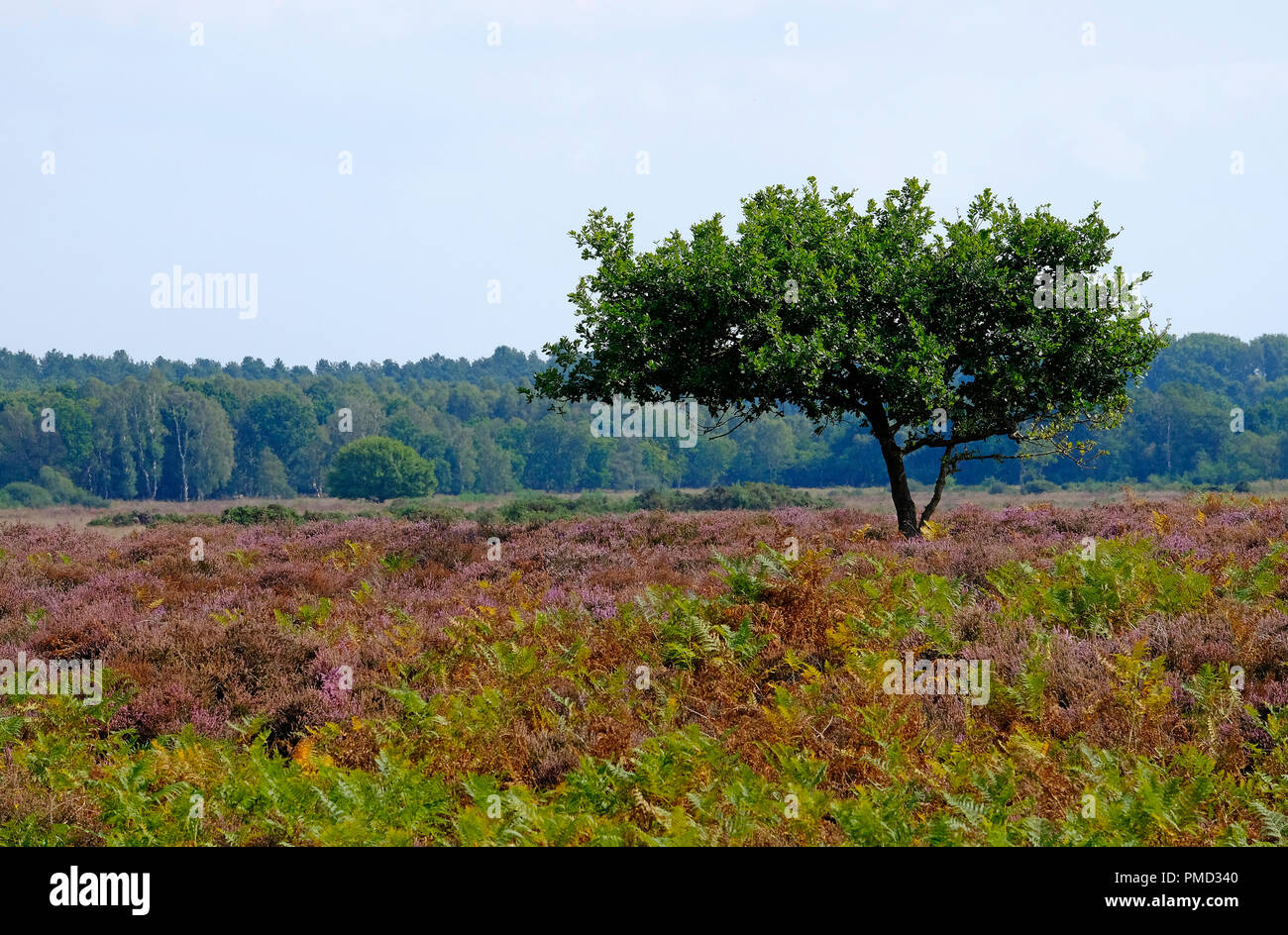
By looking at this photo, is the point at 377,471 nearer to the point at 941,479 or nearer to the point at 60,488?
the point at 60,488

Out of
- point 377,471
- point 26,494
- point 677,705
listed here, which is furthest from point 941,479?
point 26,494

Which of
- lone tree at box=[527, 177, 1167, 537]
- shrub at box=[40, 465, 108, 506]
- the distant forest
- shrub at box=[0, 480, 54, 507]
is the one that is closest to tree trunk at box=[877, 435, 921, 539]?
lone tree at box=[527, 177, 1167, 537]

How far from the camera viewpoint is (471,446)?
13288 centimetres

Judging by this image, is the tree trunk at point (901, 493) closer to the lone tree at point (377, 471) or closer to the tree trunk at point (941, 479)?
the tree trunk at point (941, 479)

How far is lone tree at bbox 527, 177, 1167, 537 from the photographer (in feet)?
57.6

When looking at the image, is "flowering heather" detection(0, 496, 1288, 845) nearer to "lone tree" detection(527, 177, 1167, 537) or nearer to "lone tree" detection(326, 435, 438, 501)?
"lone tree" detection(527, 177, 1167, 537)

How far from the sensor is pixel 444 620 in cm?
1164

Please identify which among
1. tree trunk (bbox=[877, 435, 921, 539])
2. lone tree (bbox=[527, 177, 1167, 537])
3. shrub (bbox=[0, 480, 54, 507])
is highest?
lone tree (bbox=[527, 177, 1167, 537])

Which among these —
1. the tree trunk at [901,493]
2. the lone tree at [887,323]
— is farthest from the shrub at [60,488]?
the tree trunk at [901,493]

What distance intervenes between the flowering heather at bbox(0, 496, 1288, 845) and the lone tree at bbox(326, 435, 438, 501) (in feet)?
268

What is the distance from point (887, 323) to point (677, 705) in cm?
1219

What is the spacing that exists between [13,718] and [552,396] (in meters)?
12.6
